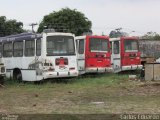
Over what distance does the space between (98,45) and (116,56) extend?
3.07 m

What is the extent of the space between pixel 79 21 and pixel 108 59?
3285 cm

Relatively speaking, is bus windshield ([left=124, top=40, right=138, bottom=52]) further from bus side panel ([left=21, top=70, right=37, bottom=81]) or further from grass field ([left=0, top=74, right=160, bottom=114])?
grass field ([left=0, top=74, right=160, bottom=114])

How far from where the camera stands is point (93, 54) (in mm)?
25781

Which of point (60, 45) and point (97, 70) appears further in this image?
point (97, 70)

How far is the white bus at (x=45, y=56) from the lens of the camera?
21031 millimetres

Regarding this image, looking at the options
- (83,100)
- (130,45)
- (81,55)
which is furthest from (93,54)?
(83,100)

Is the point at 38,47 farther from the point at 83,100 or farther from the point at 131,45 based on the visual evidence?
the point at 131,45

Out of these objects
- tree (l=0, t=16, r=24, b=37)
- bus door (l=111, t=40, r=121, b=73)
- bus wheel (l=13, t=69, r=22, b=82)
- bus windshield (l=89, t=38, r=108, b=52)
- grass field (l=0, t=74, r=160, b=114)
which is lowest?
grass field (l=0, t=74, r=160, b=114)

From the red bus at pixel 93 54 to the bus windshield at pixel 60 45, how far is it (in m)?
3.56

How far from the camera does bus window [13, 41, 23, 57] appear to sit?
75.3 feet

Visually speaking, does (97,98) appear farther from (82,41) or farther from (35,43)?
(82,41)

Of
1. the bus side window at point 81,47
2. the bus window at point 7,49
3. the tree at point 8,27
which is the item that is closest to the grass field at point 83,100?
the bus window at point 7,49

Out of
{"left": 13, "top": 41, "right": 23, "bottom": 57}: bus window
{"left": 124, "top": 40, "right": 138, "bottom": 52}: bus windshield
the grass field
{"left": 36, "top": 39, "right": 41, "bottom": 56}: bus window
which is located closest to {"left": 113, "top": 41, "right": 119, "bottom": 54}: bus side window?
{"left": 124, "top": 40, "right": 138, "bottom": 52}: bus windshield

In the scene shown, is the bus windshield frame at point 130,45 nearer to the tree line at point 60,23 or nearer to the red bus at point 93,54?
the red bus at point 93,54
